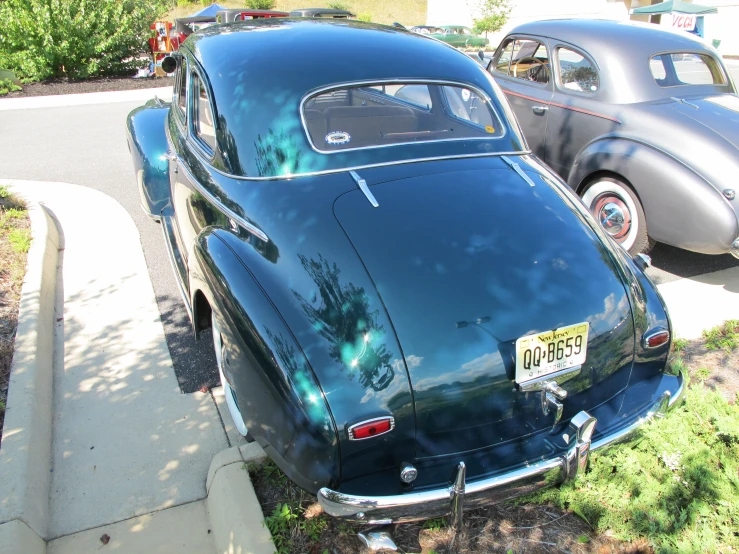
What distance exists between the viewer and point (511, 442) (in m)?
2.23

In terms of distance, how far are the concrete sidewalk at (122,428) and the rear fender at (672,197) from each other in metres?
3.47

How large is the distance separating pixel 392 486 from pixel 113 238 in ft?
13.7

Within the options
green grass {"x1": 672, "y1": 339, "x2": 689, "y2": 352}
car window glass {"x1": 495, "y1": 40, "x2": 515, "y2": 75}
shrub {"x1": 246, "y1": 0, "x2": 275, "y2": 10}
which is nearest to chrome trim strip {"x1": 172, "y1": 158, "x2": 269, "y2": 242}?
green grass {"x1": 672, "y1": 339, "x2": 689, "y2": 352}

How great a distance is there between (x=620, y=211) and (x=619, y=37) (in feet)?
5.41

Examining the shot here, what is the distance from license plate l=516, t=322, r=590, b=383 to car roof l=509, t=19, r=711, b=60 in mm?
3762

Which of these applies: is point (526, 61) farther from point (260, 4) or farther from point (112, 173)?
point (260, 4)

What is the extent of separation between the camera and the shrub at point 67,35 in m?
13.4

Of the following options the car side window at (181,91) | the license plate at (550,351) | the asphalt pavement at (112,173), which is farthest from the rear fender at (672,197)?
the car side window at (181,91)

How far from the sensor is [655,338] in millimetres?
2490

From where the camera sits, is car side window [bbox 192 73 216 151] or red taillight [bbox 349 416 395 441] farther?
car side window [bbox 192 73 216 151]

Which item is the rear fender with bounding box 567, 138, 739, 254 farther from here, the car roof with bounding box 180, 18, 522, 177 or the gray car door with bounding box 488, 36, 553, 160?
the car roof with bounding box 180, 18, 522, 177

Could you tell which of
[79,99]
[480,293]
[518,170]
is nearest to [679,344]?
[518,170]

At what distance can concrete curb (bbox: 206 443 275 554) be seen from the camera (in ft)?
7.53

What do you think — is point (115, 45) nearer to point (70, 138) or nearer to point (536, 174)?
point (70, 138)
